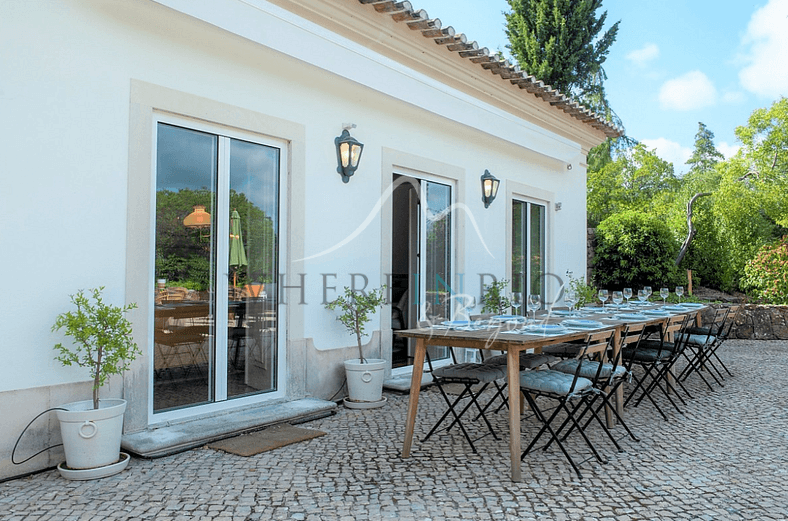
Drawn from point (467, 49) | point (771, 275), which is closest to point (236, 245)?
point (467, 49)

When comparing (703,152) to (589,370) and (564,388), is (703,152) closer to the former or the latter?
(589,370)

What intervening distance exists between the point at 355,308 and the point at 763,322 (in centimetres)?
825

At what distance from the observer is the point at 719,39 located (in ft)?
90.9

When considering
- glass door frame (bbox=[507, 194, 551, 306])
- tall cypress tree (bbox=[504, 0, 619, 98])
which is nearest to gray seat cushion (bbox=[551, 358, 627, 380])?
glass door frame (bbox=[507, 194, 551, 306])

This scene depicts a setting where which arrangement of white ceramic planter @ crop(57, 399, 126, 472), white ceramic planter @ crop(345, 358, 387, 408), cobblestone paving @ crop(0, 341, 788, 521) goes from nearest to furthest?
cobblestone paving @ crop(0, 341, 788, 521)
white ceramic planter @ crop(57, 399, 126, 472)
white ceramic planter @ crop(345, 358, 387, 408)

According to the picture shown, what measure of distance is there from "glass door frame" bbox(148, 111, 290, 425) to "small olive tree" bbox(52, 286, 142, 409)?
0.46 m

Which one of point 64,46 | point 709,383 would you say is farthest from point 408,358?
point 64,46

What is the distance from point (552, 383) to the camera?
3.66 m

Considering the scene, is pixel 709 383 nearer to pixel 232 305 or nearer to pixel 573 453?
pixel 573 453

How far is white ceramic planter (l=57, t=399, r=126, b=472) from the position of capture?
320 centimetres

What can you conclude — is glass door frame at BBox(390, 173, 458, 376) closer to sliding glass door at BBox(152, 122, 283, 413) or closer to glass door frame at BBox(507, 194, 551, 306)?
glass door frame at BBox(507, 194, 551, 306)

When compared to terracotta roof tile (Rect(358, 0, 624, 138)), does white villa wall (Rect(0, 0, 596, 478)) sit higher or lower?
lower

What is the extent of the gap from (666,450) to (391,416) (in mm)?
2006

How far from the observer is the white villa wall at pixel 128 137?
3357mm
